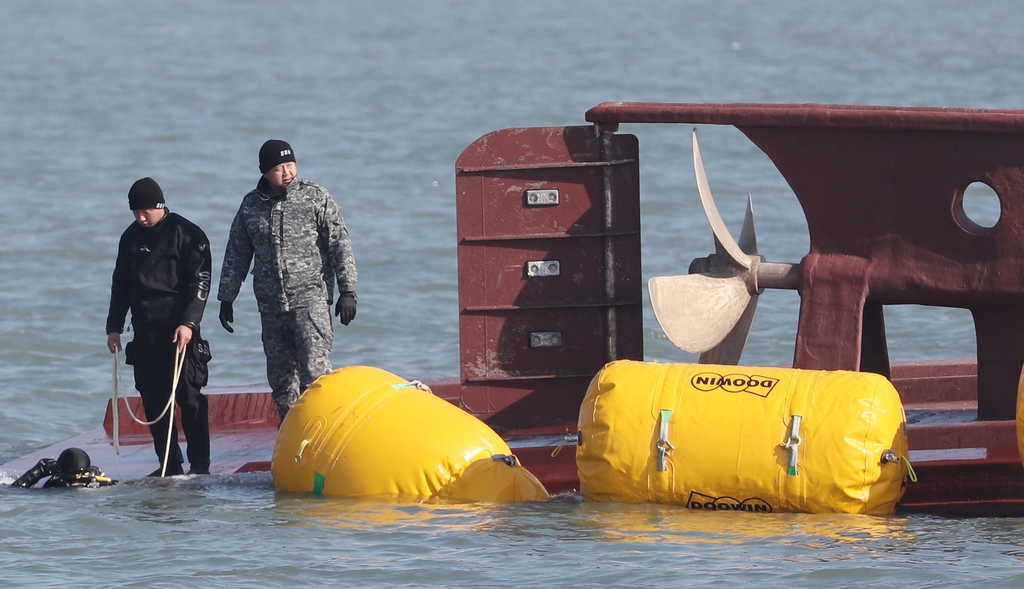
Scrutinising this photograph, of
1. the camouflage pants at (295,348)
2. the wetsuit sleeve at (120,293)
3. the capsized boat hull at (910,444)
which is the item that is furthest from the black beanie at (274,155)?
the capsized boat hull at (910,444)

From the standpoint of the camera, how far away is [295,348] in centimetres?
845

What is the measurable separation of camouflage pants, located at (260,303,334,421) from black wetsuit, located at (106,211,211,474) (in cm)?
39

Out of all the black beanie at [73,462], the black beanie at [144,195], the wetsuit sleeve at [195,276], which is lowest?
the black beanie at [73,462]

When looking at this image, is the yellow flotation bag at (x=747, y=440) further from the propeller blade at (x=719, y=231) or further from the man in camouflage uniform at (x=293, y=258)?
the man in camouflage uniform at (x=293, y=258)

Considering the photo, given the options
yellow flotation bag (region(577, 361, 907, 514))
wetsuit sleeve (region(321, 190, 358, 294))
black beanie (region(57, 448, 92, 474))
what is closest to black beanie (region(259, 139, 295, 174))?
wetsuit sleeve (region(321, 190, 358, 294))

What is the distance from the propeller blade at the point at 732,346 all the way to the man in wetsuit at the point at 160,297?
293 cm

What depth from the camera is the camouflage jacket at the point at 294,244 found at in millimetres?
8234

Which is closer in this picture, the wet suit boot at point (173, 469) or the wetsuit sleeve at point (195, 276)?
the wetsuit sleeve at point (195, 276)

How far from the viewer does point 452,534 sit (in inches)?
278

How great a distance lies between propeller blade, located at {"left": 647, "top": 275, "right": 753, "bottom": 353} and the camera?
8234 mm

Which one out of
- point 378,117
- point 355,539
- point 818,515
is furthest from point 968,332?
point 378,117

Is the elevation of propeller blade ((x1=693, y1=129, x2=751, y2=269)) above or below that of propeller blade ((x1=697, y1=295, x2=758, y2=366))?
above

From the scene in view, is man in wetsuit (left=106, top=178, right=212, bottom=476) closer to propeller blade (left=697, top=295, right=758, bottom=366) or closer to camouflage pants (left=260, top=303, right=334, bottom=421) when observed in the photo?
camouflage pants (left=260, top=303, right=334, bottom=421)

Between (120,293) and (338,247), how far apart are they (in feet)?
4.24
